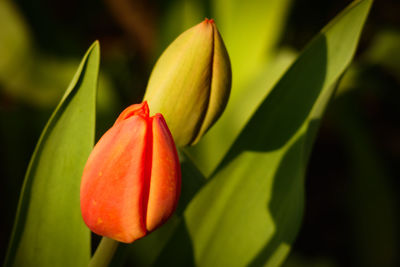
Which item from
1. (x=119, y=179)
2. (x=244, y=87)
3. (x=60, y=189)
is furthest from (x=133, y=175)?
(x=244, y=87)

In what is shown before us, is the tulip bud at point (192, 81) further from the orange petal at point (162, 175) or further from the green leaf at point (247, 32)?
the green leaf at point (247, 32)

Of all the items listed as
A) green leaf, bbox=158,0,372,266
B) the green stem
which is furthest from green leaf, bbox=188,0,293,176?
the green stem

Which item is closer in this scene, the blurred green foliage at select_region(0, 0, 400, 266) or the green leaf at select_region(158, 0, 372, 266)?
the green leaf at select_region(158, 0, 372, 266)

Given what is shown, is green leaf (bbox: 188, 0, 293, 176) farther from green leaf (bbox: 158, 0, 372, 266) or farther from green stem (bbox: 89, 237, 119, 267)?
green stem (bbox: 89, 237, 119, 267)

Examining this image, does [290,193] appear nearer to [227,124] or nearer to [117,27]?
[227,124]

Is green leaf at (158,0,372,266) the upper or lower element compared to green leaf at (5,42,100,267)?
lower

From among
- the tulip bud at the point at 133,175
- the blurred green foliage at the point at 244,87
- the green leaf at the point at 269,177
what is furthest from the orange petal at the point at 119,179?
the blurred green foliage at the point at 244,87

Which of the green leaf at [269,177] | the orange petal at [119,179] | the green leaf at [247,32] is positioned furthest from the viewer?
the green leaf at [247,32]
